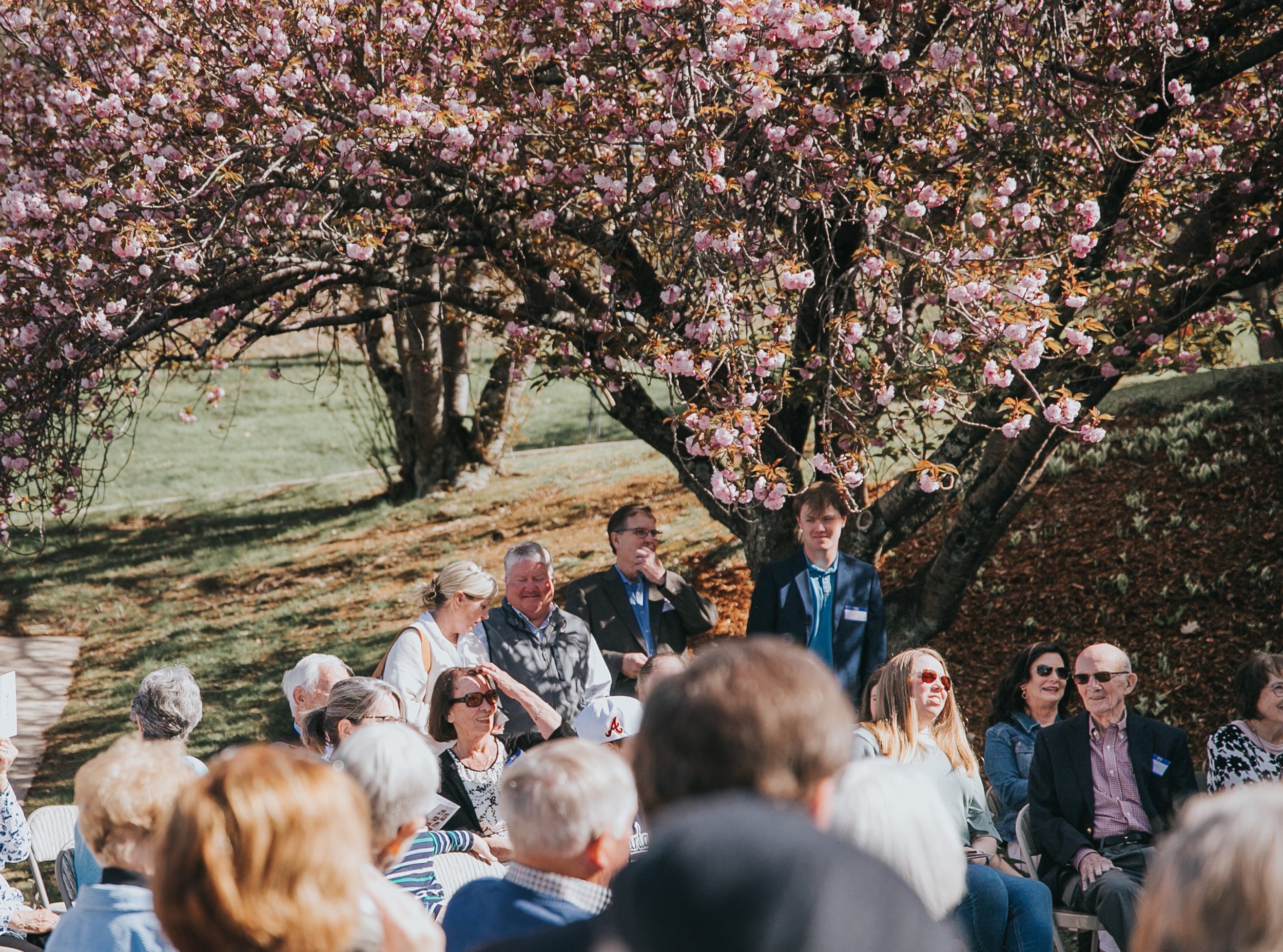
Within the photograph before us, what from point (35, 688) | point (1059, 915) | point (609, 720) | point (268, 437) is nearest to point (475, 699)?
point (609, 720)

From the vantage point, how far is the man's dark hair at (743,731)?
4.92 feet

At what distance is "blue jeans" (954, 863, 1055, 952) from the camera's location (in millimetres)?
3418

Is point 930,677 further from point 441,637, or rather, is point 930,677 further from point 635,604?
point 441,637

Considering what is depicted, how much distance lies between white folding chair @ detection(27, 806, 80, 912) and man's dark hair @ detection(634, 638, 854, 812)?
3722mm

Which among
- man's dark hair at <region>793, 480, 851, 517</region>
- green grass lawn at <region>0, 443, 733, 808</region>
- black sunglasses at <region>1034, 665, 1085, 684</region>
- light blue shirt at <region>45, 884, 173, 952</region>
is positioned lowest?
green grass lawn at <region>0, 443, 733, 808</region>

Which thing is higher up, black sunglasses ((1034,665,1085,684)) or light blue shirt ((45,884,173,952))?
light blue shirt ((45,884,173,952))

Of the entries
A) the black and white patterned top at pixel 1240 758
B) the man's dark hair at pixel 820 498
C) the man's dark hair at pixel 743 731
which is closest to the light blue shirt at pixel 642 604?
the man's dark hair at pixel 820 498

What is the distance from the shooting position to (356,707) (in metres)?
3.57

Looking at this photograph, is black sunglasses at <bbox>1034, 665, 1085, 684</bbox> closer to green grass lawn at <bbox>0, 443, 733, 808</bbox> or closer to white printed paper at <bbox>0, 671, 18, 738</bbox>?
white printed paper at <bbox>0, 671, 18, 738</bbox>

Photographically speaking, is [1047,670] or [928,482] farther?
[1047,670]

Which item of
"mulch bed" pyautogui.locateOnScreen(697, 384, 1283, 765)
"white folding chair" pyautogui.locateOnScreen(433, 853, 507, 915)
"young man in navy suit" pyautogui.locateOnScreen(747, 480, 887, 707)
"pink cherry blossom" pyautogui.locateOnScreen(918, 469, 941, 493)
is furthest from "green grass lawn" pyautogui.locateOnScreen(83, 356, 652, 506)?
"white folding chair" pyautogui.locateOnScreen(433, 853, 507, 915)

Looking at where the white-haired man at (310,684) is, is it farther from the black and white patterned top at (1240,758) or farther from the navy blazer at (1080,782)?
the black and white patterned top at (1240,758)

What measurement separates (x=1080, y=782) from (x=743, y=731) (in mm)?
3016

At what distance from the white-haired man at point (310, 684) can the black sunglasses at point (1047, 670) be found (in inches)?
112
